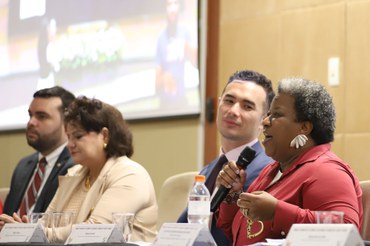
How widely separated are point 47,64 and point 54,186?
2.00 m

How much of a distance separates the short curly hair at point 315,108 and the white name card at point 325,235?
841 millimetres

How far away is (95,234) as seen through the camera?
245 cm

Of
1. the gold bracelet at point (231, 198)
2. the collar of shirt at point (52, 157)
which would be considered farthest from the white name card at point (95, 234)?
the collar of shirt at point (52, 157)

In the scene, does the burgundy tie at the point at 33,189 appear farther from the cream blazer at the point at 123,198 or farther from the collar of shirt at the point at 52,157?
the cream blazer at the point at 123,198

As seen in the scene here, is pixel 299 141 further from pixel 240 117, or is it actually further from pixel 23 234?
pixel 23 234

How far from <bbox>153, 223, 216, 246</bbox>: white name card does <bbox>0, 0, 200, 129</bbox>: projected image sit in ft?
10.0

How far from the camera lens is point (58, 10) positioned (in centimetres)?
615

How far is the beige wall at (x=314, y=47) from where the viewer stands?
4301mm

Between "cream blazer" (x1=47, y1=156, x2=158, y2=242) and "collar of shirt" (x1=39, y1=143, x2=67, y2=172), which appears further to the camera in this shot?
"collar of shirt" (x1=39, y1=143, x2=67, y2=172)

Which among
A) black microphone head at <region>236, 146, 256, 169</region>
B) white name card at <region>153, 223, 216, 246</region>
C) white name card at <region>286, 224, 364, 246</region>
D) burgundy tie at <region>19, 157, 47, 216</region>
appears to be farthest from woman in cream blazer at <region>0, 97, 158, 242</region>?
white name card at <region>286, 224, 364, 246</region>

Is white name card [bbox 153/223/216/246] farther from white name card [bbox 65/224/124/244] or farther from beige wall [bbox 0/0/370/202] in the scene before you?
beige wall [bbox 0/0/370/202]

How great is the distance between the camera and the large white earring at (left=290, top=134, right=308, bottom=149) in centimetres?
264

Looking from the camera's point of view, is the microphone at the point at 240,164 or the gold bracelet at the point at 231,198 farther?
the gold bracelet at the point at 231,198

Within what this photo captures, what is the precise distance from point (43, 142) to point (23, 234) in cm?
204
